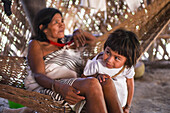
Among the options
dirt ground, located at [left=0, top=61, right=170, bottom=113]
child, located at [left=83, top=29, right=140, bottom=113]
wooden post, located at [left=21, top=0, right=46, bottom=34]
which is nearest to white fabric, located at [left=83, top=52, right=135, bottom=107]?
child, located at [left=83, top=29, right=140, bottom=113]

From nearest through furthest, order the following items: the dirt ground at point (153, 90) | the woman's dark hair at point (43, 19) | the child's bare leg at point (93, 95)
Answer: the child's bare leg at point (93, 95), the woman's dark hair at point (43, 19), the dirt ground at point (153, 90)

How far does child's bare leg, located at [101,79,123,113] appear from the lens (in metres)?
0.98

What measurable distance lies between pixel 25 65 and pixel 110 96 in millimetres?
732

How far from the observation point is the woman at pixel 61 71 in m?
0.92

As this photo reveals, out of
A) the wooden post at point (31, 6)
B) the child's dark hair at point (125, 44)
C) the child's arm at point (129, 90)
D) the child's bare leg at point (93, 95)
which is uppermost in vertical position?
the wooden post at point (31, 6)

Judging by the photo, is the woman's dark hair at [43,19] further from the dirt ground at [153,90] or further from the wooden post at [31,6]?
the dirt ground at [153,90]

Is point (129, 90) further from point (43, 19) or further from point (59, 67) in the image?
point (43, 19)

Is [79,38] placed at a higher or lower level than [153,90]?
higher

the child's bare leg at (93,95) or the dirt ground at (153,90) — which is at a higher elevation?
the child's bare leg at (93,95)

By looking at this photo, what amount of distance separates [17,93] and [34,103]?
0.12m

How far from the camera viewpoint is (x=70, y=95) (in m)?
0.92

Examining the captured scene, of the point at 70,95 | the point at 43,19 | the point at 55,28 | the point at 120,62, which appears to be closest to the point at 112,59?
the point at 120,62

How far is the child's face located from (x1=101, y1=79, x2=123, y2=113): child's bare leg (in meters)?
0.12

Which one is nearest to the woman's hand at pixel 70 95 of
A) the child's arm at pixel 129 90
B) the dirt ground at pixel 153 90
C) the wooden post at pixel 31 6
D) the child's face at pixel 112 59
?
the child's face at pixel 112 59
